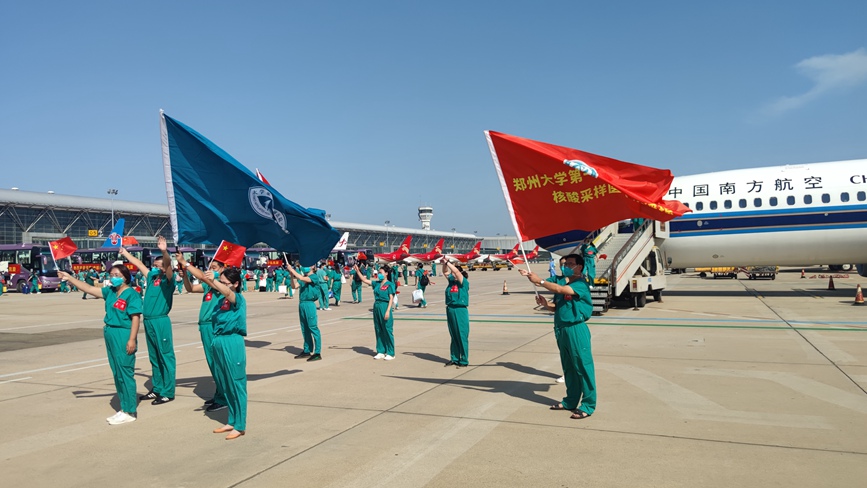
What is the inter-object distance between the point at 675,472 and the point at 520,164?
4.77 metres

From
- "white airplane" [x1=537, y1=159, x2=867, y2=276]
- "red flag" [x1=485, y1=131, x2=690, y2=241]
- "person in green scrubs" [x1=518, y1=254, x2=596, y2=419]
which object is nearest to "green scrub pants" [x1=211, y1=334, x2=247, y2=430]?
"person in green scrubs" [x1=518, y1=254, x2=596, y2=419]

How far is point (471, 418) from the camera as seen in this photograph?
22.8 feet

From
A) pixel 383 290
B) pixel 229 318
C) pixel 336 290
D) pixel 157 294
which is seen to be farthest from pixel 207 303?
pixel 336 290

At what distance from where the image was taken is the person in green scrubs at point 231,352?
6.42 meters

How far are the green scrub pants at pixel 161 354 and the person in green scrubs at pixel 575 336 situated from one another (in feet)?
16.1

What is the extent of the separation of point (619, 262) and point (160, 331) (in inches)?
584

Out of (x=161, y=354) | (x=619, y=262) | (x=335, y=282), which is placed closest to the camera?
(x=161, y=354)

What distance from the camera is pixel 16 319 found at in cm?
2109

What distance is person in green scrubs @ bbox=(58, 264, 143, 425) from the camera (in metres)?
7.05

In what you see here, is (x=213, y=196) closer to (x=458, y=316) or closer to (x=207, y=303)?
(x=207, y=303)

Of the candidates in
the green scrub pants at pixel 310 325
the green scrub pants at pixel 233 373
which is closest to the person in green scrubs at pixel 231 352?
the green scrub pants at pixel 233 373

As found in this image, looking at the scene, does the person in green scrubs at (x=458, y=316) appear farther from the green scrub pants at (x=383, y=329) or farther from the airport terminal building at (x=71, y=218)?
the airport terminal building at (x=71, y=218)

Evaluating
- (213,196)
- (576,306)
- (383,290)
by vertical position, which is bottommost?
(576,306)

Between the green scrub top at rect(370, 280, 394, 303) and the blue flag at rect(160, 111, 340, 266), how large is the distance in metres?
Result: 2.99
